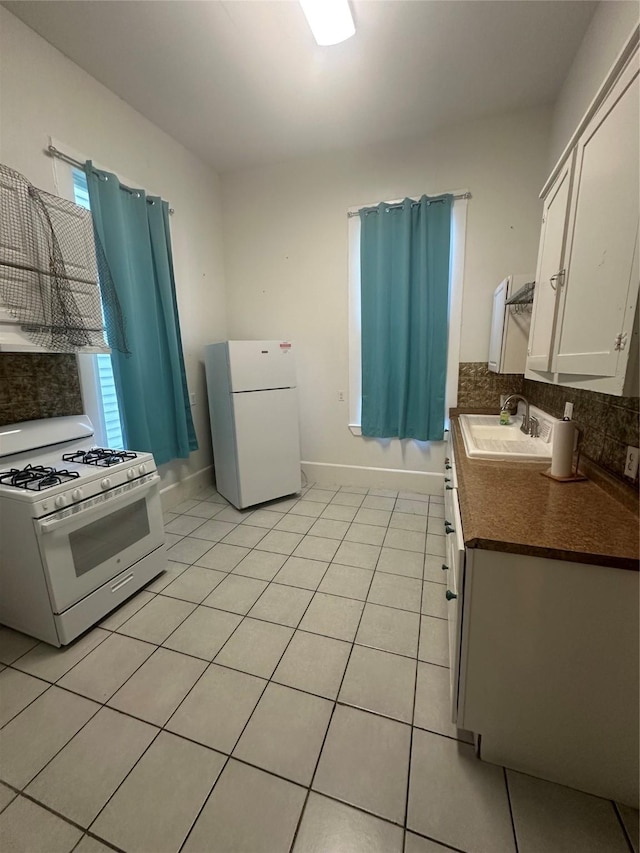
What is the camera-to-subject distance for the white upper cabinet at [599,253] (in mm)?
870

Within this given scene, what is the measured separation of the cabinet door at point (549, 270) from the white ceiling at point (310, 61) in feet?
3.81

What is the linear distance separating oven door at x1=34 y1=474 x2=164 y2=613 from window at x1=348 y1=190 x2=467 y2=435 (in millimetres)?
2010

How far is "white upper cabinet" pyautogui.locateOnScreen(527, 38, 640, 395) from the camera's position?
34.3 inches

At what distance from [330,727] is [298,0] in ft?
10.9

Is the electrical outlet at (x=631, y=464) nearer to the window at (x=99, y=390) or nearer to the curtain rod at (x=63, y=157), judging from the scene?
the window at (x=99, y=390)

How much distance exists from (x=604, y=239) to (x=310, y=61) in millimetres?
2190

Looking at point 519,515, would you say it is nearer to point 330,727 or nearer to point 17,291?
point 330,727

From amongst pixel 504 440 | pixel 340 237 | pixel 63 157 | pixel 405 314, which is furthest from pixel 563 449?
pixel 63 157

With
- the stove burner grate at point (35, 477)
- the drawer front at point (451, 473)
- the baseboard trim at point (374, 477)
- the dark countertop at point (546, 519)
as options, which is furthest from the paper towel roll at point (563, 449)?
the stove burner grate at point (35, 477)

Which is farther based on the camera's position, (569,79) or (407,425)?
(407,425)

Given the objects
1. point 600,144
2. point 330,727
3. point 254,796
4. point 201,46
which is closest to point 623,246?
point 600,144

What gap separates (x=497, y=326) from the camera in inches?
96.4

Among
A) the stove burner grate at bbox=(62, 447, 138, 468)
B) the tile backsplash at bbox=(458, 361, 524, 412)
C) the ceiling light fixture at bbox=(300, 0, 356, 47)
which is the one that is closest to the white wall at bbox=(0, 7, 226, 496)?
the stove burner grate at bbox=(62, 447, 138, 468)

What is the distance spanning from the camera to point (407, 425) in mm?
3146
